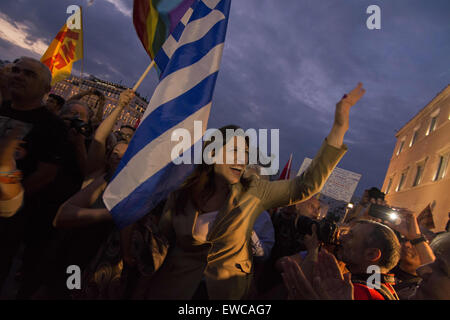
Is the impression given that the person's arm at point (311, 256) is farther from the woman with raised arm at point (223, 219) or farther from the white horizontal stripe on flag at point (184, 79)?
the white horizontal stripe on flag at point (184, 79)

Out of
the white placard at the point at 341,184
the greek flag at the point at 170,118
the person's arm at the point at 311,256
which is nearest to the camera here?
the person's arm at the point at 311,256

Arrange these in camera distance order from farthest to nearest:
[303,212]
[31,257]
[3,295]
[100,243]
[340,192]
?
[340,192]
[303,212]
[3,295]
[31,257]
[100,243]

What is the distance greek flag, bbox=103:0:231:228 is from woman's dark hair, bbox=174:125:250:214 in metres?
0.27

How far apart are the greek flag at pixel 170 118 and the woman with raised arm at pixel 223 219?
303mm

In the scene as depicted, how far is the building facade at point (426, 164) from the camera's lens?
1234 cm

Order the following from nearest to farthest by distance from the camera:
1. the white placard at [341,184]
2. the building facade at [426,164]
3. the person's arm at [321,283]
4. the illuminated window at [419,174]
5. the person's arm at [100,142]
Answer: the person's arm at [321,283] → the person's arm at [100,142] → the white placard at [341,184] → the building facade at [426,164] → the illuminated window at [419,174]

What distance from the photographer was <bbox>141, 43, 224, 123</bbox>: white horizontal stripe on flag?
1964mm

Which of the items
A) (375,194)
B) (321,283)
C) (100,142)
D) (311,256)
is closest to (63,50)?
(100,142)

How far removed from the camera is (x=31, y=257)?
2.32m

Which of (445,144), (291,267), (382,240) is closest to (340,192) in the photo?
(382,240)

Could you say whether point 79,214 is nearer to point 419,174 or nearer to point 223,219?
point 223,219

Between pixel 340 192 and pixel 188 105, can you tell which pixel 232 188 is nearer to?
pixel 188 105

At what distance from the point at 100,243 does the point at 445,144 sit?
16.9m

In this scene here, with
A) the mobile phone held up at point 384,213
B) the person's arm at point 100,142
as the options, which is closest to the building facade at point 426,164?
the mobile phone held up at point 384,213
